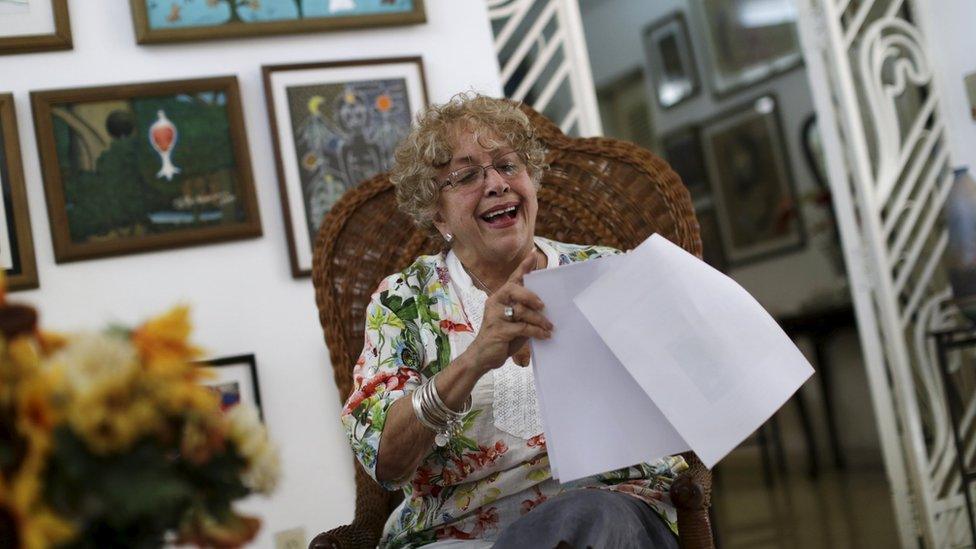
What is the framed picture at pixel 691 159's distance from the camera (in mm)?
6641

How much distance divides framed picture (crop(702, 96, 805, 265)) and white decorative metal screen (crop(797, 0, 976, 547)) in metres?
2.43

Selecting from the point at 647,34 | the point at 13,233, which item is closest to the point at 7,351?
the point at 13,233

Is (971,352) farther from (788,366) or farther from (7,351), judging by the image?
(7,351)

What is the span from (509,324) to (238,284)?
1.26 metres

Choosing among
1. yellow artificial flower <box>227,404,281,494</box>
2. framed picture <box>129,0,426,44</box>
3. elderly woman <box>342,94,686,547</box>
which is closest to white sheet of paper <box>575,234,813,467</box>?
elderly woman <box>342,94,686,547</box>

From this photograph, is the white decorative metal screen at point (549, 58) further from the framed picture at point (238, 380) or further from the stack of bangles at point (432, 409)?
the stack of bangles at point (432, 409)

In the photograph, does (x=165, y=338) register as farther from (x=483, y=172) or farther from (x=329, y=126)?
(x=329, y=126)

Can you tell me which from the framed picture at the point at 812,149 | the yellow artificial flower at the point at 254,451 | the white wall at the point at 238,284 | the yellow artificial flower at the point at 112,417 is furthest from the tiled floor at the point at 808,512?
the yellow artificial flower at the point at 112,417

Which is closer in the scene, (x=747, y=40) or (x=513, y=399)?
(x=513, y=399)

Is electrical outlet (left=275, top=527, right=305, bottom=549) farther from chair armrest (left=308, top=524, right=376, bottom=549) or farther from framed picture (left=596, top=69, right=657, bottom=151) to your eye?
framed picture (left=596, top=69, right=657, bottom=151)

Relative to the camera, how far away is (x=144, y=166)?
2.61 metres

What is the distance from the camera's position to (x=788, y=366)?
149cm

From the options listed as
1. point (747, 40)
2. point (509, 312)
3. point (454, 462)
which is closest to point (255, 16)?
point (454, 462)

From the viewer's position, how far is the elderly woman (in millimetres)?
1626
